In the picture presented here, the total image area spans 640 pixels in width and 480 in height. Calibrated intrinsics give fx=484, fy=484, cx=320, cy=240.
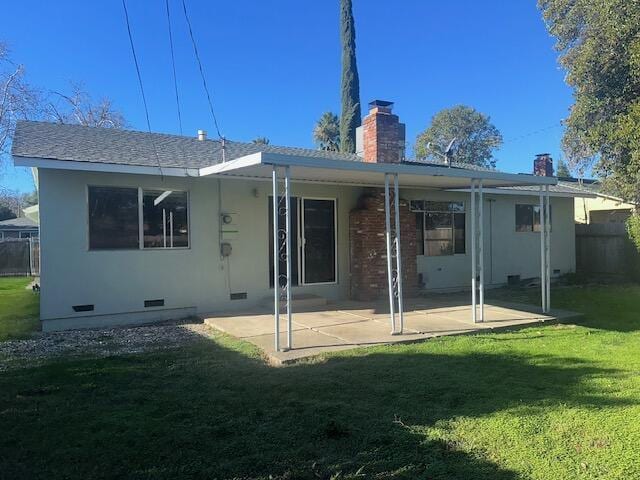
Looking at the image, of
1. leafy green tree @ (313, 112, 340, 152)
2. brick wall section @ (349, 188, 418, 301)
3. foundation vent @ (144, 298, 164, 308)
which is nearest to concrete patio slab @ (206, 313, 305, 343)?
foundation vent @ (144, 298, 164, 308)

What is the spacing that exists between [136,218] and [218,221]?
4.73 ft

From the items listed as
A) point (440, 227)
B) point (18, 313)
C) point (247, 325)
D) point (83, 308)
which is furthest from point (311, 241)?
point (18, 313)

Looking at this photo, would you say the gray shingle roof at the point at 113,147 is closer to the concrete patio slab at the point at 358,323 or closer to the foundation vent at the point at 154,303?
the foundation vent at the point at 154,303

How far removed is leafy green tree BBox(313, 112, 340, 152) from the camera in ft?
126

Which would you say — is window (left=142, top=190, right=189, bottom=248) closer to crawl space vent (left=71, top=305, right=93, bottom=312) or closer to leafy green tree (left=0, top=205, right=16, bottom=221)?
crawl space vent (left=71, top=305, right=93, bottom=312)

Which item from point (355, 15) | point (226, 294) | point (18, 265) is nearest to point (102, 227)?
point (226, 294)

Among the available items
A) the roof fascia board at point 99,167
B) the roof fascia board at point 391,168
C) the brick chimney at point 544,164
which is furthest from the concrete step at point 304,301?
the brick chimney at point 544,164

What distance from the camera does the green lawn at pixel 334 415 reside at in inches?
126

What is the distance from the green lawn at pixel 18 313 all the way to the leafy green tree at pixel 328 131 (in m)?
27.5

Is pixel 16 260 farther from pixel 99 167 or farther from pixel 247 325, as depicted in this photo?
pixel 247 325

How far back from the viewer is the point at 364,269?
10.2 m

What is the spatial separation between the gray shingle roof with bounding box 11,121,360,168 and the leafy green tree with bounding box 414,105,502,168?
3560cm

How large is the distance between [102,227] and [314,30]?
1147 cm

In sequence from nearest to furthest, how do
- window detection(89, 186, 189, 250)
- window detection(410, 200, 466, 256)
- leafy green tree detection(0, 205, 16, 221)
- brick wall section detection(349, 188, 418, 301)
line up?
window detection(89, 186, 189, 250)
brick wall section detection(349, 188, 418, 301)
window detection(410, 200, 466, 256)
leafy green tree detection(0, 205, 16, 221)
